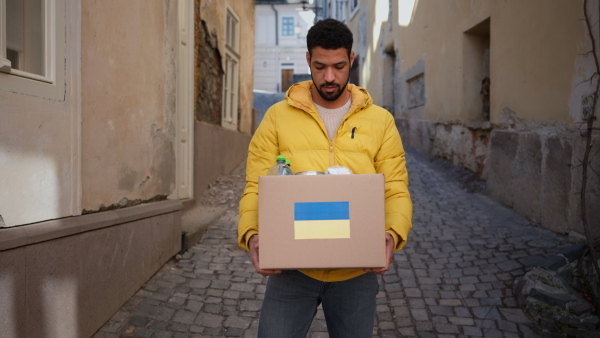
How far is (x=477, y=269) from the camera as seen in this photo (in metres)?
4.73

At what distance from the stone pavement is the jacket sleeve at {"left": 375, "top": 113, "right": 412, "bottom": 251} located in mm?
1987

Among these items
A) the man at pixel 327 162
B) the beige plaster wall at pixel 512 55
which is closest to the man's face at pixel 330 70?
the man at pixel 327 162

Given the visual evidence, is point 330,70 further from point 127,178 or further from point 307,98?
point 127,178

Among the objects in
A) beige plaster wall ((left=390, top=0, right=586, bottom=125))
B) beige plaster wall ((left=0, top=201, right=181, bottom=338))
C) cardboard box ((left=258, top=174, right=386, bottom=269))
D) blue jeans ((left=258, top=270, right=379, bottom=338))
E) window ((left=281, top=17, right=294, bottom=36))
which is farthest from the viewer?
window ((left=281, top=17, right=294, bottom=36))

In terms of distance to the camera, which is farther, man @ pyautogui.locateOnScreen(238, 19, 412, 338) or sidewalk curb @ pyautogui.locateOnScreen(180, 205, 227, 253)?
sidewalk curb @ pyautogui.locateOnScreen(180, 205, 227, 253)

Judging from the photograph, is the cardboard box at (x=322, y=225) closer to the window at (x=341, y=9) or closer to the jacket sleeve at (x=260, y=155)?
the jacket sleeve at (x=260, y=155)

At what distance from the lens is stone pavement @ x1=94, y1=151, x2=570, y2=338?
150 inches

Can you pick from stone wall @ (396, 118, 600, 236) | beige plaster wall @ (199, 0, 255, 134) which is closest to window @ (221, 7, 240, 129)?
beige plaster wall @ (199, 0, 255, 134)

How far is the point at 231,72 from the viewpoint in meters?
9.73

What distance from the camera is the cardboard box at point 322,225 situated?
5.98 feet

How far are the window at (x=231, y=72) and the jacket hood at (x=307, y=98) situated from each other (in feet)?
22.6

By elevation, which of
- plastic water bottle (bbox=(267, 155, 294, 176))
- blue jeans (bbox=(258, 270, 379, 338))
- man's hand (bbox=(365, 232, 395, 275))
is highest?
plastic water bottle (bbox=(267, 155, 294, 176))

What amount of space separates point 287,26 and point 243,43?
841 inches

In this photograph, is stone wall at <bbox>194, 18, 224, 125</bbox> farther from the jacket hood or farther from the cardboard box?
the cardboard box
